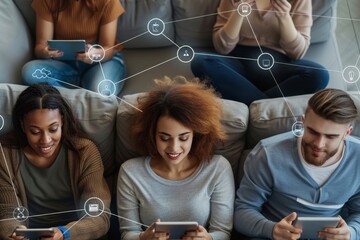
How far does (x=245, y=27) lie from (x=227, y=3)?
0.26 ft

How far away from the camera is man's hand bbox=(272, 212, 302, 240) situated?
87 cm

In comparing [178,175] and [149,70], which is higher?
[149,70]

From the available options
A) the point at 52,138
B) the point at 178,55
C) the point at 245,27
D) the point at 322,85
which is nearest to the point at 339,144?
the point at 322,85

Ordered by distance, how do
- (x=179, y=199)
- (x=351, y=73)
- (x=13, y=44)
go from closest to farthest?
1. (x=179, y=199)
2. (x=351, y=73)
3. (x=13, y=44)

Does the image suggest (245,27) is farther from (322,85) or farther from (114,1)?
(114,1)

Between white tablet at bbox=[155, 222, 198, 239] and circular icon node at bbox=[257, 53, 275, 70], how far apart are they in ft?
1.47

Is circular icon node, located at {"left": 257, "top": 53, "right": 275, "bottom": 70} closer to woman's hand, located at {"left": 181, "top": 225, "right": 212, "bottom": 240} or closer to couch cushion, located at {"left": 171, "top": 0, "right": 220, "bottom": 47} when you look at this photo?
couch cushion, located at {"left": 171, "top": 0, "right": 220, "bottom": 47}

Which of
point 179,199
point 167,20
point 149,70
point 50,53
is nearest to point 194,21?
point 167,20

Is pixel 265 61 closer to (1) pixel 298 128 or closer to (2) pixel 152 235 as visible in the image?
(1) pixel 298 128

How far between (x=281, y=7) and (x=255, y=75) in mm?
174

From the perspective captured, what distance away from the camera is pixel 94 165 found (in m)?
1.01

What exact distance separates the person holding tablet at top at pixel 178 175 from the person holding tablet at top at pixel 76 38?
166 mm

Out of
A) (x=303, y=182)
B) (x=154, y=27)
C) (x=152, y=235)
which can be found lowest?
(x=152, y=235)

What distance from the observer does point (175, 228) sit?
2.85ft
